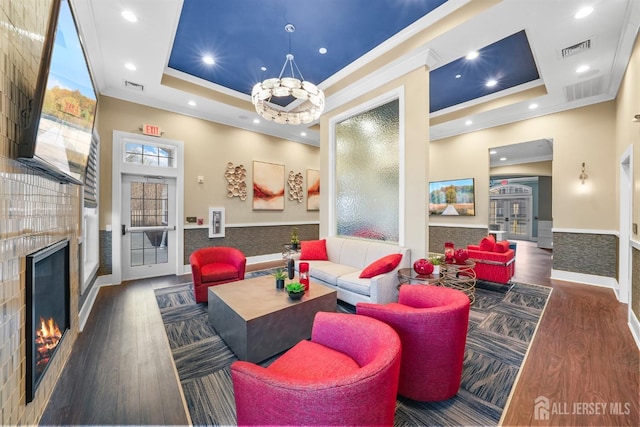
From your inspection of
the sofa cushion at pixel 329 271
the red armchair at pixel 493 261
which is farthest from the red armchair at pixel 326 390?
the red armchair at pixel 493 261

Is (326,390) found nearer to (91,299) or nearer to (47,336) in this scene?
(47,336)

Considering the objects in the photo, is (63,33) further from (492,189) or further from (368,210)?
(492,189)

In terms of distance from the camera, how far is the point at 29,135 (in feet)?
4.42

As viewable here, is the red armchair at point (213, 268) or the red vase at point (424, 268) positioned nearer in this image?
the red vase at point (424, 268)

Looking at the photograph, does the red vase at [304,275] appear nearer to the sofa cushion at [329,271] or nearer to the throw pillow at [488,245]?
the sofa cushion at [329,271]

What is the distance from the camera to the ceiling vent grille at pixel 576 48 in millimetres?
3207

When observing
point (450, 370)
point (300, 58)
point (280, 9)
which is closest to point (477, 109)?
point (300, 58)

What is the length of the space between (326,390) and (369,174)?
3.68 metres

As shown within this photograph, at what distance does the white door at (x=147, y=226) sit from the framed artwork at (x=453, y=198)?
6.10m

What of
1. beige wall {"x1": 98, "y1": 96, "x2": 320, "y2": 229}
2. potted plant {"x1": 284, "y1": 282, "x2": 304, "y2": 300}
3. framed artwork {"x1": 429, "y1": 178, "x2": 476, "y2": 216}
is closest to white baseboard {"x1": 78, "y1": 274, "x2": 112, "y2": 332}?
beige wall {"x1": 98, "y1": 96, "x2": 320, "y2": 229}

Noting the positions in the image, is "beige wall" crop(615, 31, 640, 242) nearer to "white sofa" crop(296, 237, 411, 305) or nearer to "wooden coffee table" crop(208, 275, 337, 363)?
"white sofa" crop(296, 237, 411, 305)

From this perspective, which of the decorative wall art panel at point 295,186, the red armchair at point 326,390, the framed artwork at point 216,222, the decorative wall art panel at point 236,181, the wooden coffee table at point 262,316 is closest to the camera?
the red armchair at point 326,390

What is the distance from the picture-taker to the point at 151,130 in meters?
4.75

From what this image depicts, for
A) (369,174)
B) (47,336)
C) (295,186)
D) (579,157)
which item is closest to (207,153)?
(295,186)
